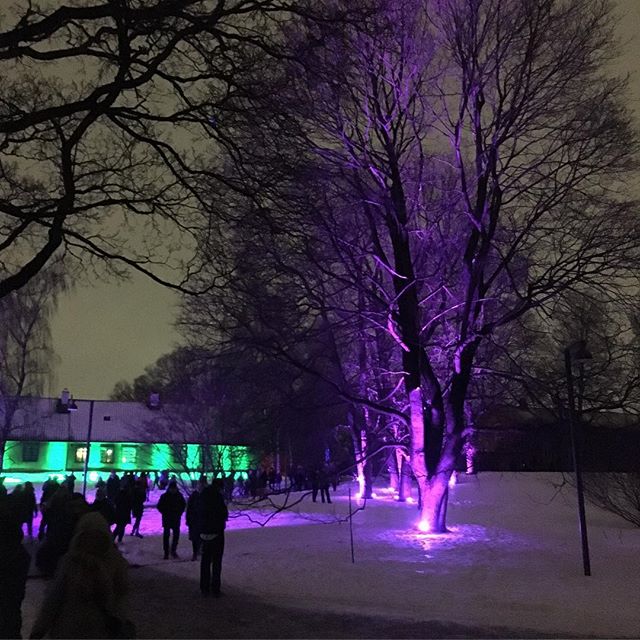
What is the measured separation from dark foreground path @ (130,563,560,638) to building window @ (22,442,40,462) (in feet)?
168

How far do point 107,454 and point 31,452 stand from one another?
650 cm

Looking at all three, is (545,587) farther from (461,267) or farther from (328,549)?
(461,267)

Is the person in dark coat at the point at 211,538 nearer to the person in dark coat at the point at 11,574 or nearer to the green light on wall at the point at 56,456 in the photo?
the person in dark coat at the point at 11,574

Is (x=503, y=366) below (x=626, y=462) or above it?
above

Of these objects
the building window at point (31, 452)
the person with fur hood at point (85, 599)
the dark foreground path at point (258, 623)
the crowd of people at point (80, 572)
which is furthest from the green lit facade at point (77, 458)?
the person with fur hood at point (85, 599)

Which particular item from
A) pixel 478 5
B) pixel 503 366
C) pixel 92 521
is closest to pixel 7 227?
pixel 92 521

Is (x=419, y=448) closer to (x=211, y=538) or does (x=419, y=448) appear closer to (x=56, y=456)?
(x=211, y=538)

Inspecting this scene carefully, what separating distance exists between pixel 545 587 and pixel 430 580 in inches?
65.2

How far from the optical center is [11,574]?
534 centimetres

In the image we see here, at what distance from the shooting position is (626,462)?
65.0ft

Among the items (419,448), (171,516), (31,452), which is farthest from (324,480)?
(31,452)

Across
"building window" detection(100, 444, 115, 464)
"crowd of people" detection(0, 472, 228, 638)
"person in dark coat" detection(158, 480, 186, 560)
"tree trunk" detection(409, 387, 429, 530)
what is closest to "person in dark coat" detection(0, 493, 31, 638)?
"crowd of people" detection(0, 472, 228, 638)

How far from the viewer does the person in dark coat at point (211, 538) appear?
9234 millimetres

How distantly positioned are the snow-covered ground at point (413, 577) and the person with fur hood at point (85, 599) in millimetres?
3536
